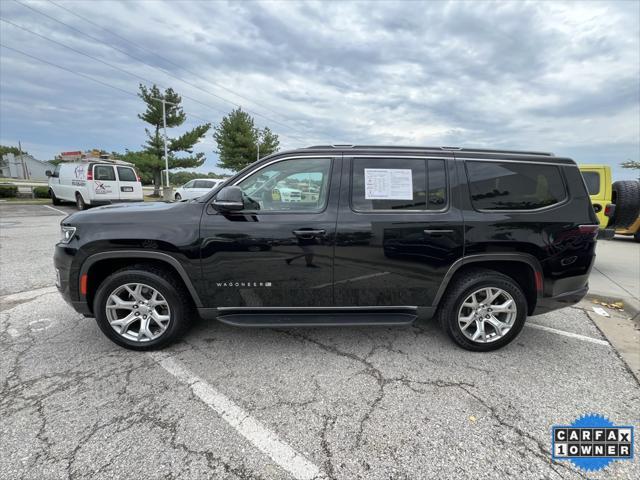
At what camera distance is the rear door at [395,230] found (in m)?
2.79

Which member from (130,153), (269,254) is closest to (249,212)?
(269,254)

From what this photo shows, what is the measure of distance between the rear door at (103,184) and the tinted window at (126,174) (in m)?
0.25

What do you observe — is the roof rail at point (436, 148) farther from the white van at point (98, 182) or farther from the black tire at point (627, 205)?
the white van at point (98, 182)

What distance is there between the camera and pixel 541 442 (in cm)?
201

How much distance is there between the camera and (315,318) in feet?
9.41

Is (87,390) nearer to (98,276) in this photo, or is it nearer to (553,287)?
(98,276)

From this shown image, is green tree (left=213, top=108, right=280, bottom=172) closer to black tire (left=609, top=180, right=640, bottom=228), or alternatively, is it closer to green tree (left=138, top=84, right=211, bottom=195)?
green tree (left=138, top=84, right=211, bottom=195)

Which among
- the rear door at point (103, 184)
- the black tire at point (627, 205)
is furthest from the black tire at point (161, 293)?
the rear door at point (103, 184)

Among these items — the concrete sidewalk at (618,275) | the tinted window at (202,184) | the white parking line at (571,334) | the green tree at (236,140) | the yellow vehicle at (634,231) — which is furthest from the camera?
the green tree at (236,140)

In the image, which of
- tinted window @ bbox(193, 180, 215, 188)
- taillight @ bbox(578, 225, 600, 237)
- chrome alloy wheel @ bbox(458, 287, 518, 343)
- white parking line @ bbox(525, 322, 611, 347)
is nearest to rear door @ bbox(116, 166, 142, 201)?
tinted window @ bbox(193, 180, 215, 188)

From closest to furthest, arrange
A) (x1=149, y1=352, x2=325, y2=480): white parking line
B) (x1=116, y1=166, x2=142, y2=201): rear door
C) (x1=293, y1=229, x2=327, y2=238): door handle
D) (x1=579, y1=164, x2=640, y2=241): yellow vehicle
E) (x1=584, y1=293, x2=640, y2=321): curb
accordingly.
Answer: (x1=149, y1=352, x2=325, y2=480): white parking line < (x1=293, y1=229, x2=327, y2=238): door handle < (x1=584, y1=293, x2=640, y2=321): curb < (x1=579, y1=164, x2=640, y2=241): yellow vehicle < (x1=116, y1=166, x2=142, y2=201): rear door

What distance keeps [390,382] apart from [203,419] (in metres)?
1.42

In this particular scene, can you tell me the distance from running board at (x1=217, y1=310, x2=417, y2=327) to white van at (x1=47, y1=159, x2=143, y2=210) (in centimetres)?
1278

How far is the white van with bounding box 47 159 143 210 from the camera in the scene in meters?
12.5
